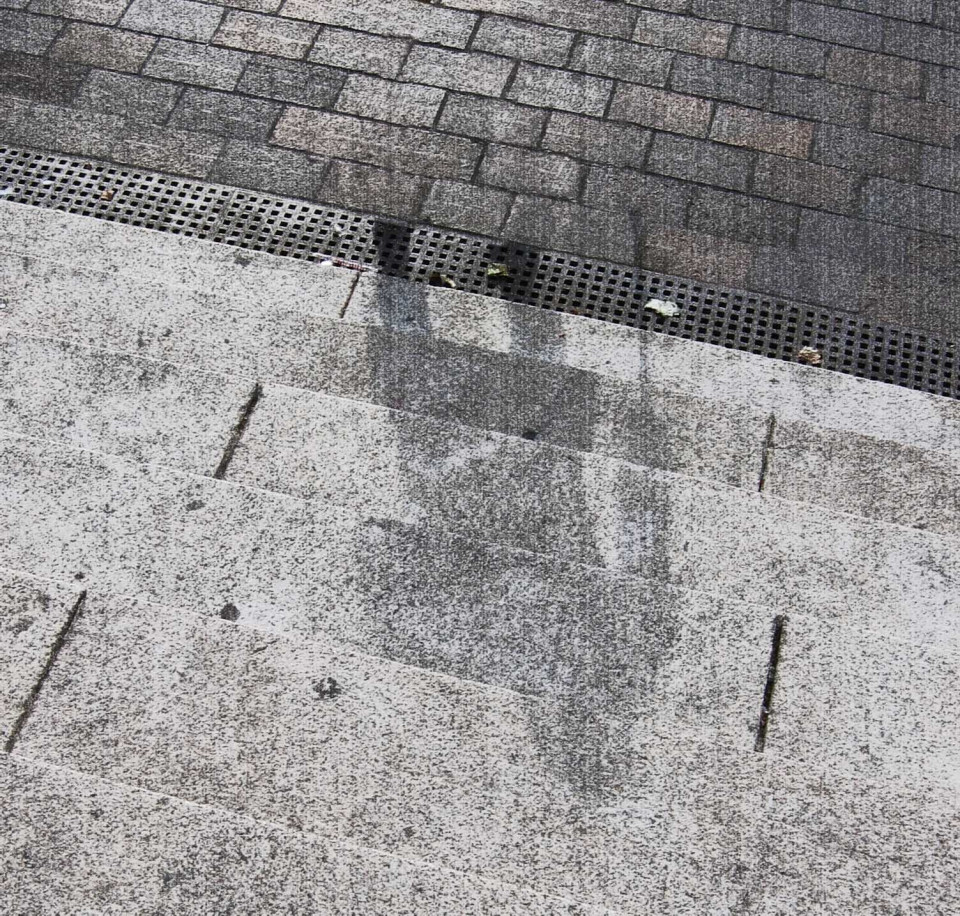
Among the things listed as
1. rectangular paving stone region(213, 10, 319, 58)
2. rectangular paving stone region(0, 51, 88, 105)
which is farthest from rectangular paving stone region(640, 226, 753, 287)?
rectangular paving stone region(0, 51, 88, 105)

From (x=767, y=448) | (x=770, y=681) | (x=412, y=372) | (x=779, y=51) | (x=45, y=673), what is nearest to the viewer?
(x=45, y=673)

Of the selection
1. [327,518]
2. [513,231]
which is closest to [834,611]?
[327,518]

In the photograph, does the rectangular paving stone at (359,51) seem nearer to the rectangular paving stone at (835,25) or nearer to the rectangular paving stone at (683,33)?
the rectangular paving stone at (683,33)

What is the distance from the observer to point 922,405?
3.86 m

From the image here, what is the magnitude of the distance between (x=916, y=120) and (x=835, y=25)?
828 millimetres

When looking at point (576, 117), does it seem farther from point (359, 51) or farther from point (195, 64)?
point (195, 64)

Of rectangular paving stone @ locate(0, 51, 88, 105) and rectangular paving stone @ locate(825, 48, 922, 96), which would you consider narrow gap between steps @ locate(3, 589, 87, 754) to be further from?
rectangular paving stone @ locate(825, 48, 922, 96)

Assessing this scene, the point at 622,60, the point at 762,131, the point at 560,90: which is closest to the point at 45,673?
the point at 560,90

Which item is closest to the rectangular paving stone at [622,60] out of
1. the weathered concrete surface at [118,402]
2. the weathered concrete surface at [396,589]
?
the weathered concrete surface at [118,402]

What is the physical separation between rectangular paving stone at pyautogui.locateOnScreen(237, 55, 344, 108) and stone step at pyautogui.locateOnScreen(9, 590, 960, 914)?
10.1 feet

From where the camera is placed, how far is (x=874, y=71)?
17.9 feet

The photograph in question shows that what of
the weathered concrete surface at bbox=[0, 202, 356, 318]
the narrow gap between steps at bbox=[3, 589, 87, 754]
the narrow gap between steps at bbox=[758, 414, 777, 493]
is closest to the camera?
the narrow gap between steps at bbox=[3, 589, 87, 754]

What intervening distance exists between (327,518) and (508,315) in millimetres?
1281

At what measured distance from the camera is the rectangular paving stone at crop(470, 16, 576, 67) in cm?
539
